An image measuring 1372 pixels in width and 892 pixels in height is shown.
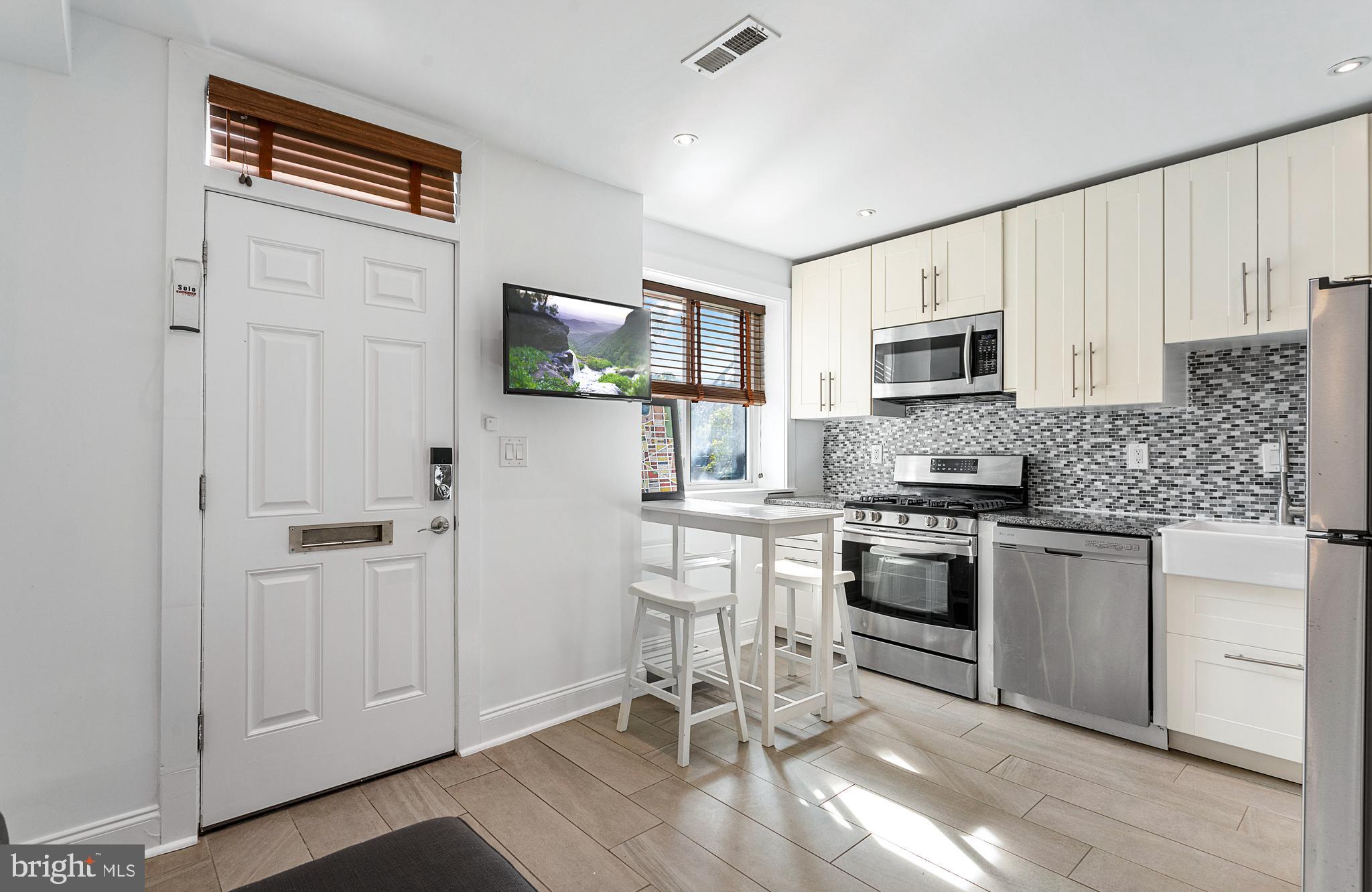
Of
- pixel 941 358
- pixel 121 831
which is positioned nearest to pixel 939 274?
pixel 941 358

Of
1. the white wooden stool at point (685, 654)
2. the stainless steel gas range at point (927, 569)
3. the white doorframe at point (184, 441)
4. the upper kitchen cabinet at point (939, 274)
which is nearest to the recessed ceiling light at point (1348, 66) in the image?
the upper kitchen cabinet at point (939, 274)

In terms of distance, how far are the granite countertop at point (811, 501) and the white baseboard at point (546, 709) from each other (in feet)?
4.91

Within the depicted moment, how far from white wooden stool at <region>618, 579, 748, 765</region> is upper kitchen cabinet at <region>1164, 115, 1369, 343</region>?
2372 millimetres

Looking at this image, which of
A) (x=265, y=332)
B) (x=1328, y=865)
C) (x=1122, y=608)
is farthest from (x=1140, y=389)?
(x=265, y=332)

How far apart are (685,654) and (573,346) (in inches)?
55.5

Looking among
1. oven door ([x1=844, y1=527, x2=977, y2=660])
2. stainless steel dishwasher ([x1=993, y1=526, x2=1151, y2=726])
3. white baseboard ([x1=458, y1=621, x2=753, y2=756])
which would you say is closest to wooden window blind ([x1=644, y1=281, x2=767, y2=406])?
oven door ([x1=844, y1=527, x2=977, y2=660])

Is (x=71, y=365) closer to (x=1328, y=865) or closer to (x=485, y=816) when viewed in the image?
(x=485, y=816)

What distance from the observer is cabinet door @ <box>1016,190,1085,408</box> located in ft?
10.6

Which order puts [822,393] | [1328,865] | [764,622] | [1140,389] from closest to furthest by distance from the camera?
[1328,865] → [764,622] → [1140,389] → [822,393]

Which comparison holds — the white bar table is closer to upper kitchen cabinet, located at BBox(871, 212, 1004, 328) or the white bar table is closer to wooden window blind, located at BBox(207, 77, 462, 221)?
upper kitchen cabinet, located at BBox(871, 212, 1004, 328)

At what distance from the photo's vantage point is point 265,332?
7.62 ft

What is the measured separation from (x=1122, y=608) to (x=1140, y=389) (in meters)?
1.00

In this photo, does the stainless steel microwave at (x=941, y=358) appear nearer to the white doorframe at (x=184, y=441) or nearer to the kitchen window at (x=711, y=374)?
the kitchen window at (x=711, y=374)

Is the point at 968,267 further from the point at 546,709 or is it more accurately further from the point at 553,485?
the point at 546,709
